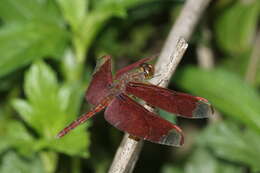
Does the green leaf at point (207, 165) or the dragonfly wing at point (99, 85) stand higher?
the dragonfly wing at point (99, 85)

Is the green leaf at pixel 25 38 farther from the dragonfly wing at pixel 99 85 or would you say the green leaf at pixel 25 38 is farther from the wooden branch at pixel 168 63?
the wooden branch at pixel 168 63

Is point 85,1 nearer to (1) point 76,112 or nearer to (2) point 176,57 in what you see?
(1) point 76,112

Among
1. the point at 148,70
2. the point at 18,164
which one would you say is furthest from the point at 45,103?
the point at 148,70

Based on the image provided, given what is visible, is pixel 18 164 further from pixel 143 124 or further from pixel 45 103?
pixel 143 124

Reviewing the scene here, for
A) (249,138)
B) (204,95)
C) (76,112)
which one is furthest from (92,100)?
(249,138)

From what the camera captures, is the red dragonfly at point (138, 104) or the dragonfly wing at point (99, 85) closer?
the red dragonfly at point (138, 104)

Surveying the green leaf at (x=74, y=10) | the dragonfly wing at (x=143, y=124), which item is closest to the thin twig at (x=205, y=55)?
the green leaf at (x=74, y=10)

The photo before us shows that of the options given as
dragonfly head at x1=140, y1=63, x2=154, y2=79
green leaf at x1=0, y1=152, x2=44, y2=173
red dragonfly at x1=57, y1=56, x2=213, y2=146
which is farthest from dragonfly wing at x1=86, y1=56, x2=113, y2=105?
green leaf at x1=0, y1=152, x2=44, y2=173
